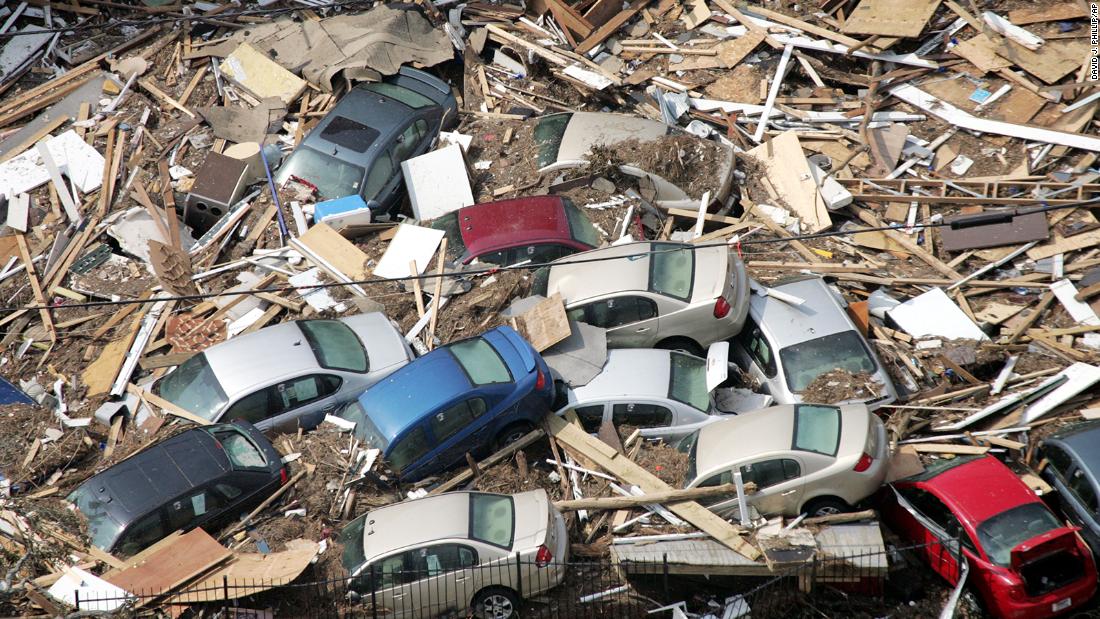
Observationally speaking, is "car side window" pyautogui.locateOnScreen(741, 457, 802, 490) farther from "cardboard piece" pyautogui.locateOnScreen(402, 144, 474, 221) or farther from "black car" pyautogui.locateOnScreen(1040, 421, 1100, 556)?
"cardboard piece" pyautogui.locateOnScreen(402, 144, 474, 221)

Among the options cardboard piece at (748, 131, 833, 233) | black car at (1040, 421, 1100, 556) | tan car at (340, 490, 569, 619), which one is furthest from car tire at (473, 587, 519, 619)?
cardboard piece at (748, 131, 833, 233)

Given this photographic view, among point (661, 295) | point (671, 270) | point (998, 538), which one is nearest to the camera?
point (998, 538)

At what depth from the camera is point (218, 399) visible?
35.8ft

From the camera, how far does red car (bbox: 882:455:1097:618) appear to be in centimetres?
948

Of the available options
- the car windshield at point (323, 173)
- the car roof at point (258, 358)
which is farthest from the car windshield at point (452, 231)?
the car roof at point (258, 358)

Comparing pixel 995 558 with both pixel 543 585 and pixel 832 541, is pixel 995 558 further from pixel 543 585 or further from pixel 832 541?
pixel 543 585

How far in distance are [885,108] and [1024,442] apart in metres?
6.81

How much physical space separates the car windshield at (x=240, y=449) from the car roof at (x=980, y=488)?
274 inches

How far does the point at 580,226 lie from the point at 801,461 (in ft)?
15.8

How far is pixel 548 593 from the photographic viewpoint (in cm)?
966

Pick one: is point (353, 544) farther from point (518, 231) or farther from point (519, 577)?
point (518, 231)

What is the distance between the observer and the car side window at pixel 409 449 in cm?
1046

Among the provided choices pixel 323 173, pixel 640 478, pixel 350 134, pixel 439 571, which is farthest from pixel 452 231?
→ pixel 439 571

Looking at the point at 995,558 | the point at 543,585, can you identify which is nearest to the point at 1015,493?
the point at 995,558
